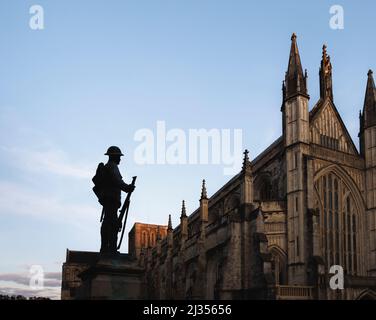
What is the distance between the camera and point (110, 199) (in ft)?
40.5

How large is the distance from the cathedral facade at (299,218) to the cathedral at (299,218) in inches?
2.8

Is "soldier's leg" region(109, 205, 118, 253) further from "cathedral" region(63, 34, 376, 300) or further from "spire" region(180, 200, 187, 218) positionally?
"spire" region(180, 200, 187, 218)

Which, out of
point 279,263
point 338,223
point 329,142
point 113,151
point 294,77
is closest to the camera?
point 113,151

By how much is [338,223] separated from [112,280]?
3141 centimetres

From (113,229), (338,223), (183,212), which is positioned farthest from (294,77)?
(113,229)

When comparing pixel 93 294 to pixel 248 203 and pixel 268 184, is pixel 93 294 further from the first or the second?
pixel 268 184

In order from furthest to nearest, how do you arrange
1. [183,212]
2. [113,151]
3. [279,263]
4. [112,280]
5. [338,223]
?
[183,212] < [338,223] < [279,263] < [113,151] < [112,280]

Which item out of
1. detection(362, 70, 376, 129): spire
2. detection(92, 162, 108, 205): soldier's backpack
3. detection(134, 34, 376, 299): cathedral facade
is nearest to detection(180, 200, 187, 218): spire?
detection(134, 34, 376, 299): cathedral facade

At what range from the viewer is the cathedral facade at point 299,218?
119 feet

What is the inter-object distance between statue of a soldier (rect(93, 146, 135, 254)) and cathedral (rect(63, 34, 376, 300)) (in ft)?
74.7

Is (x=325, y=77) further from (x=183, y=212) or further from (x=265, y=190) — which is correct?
(x=183, y=212)

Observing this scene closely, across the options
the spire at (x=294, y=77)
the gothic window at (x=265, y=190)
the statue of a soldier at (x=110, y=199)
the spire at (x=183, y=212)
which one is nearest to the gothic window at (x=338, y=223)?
the gothic window at (x=265, y=190)

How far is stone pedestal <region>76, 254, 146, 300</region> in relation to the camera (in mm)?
11508
